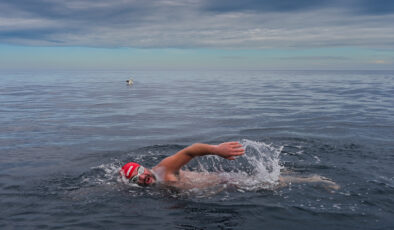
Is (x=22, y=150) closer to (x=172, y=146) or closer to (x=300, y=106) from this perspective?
(x=172, y=146)

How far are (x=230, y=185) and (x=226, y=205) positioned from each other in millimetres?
968

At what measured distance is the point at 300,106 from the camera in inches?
821

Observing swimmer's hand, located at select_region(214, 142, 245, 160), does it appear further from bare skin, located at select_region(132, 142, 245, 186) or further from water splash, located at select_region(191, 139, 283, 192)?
water splash, located at select_region(191, 139, 283, 192)

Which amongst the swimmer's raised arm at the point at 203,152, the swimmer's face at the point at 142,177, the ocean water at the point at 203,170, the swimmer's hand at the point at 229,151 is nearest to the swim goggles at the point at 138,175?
the swimmer's face at the point at 142,177

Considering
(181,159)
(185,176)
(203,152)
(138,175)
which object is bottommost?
(185,176)

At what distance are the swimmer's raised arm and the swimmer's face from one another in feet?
1.20

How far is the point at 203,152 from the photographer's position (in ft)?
21.2

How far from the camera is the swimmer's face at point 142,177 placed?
7.13m

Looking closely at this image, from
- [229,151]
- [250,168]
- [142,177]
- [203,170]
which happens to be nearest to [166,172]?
[142,177]

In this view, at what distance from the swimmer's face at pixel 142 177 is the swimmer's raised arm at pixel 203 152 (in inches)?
14.4

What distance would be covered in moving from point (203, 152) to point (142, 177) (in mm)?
1567

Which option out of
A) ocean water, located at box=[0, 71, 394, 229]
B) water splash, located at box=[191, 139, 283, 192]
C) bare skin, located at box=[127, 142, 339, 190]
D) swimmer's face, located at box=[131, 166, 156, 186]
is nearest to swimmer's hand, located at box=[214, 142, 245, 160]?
bare skin, located at box=[127, 142, 339, 190]

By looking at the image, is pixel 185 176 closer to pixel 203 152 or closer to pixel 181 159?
pixel 181 159

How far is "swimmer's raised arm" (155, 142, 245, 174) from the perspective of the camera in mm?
6219
